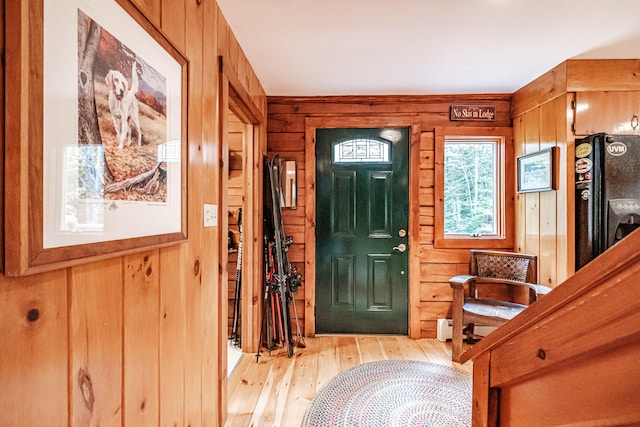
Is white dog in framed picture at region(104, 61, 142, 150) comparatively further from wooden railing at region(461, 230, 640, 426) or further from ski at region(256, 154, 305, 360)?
ski at region(256, 154, 305, 360)

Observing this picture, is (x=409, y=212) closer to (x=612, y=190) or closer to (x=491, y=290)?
(x=491, y=290)

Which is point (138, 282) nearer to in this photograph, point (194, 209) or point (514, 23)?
point (194, 209)

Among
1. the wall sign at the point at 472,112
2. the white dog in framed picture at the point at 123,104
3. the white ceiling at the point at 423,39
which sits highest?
the white ceiling at the point at 423,39

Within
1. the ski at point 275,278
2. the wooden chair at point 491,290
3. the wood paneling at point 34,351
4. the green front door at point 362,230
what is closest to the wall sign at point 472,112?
the green front door at point 362,230

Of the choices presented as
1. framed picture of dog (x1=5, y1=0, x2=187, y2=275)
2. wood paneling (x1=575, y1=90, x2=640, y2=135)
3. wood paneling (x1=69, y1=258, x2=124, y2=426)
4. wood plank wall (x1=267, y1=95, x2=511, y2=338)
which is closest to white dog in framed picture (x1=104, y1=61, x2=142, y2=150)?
framed picture of dog (x1=5, y1=0, x2=187, y2=275)

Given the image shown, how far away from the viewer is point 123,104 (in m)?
0.86

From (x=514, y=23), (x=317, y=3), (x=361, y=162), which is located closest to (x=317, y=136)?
(x=361, y=162)

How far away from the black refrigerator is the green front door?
139 centimetres

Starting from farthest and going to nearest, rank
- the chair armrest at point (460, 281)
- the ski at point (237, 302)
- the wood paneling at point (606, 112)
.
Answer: the ski at point (237, 302)
the chair armrest at point (460, 281)
the wood paneling at point (606, 112)

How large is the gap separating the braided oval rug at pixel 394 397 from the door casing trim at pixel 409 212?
2.15 ft

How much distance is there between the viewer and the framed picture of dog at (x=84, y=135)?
1.90 ft

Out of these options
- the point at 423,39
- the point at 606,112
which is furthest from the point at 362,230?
the point at 606,112

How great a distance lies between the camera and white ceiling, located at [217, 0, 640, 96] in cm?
171

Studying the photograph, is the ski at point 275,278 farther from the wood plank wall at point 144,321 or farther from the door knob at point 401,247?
the door knob at point 401,247
